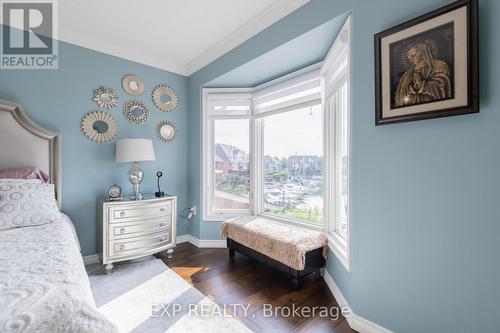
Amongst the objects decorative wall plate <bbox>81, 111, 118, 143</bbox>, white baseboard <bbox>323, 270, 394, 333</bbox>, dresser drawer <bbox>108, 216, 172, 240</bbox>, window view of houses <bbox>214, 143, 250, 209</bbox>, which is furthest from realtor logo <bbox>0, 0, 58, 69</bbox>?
white baseboard <bbox>323, 270, 394, 333</bbox>

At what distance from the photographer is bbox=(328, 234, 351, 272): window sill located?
180cm

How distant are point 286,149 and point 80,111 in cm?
241

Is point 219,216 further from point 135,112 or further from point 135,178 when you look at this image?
point 135,112

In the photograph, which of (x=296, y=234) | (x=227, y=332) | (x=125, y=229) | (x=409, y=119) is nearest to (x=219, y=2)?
(x=409, y=119)

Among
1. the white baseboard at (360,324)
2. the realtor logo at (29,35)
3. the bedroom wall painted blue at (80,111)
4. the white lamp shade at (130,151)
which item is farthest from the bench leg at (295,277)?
the realtor logo at (29,35)

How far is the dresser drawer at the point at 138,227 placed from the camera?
2500mm

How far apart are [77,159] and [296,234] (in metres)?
2.53

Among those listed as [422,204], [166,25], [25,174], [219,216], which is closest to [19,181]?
[25,174]

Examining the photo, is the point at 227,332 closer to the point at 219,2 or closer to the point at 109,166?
the point at 109,166

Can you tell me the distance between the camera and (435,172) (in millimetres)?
1315

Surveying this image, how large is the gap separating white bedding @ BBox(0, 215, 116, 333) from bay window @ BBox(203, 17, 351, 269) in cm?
165

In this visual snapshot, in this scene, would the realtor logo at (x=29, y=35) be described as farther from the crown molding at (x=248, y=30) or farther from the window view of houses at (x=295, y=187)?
the window view of houses at (x=295, y=187)

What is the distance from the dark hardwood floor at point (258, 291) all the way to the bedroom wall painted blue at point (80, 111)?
3.74 ft

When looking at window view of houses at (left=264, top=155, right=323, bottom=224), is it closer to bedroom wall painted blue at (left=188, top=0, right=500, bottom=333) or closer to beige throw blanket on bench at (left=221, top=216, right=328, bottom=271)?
beige throw blanket on bench at (left=221, top=216, right=328, bottom=271)
